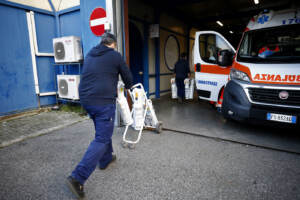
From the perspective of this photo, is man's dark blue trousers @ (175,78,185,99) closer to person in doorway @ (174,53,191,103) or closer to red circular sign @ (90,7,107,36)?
person in doorway @ (174,53,191,103)

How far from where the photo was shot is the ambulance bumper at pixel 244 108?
9.92 ft

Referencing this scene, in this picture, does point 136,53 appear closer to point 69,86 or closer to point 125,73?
point 69,86

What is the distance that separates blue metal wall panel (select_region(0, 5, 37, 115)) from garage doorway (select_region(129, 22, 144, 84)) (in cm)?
317

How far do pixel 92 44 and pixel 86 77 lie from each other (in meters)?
2.52

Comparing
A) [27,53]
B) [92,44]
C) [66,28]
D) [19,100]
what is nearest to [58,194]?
[92,44]

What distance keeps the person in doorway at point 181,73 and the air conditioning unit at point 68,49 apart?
3.43 meters

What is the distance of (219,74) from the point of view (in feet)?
15.4

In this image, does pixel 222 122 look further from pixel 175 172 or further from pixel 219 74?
pixel 175 172

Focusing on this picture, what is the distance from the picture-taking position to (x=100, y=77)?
80.4 inches

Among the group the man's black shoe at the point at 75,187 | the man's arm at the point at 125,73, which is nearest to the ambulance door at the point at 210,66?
the man's arm at the point at 125,73

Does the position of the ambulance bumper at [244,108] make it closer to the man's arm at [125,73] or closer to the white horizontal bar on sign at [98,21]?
the man's arm at [125,73]

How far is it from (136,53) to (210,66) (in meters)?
3.03

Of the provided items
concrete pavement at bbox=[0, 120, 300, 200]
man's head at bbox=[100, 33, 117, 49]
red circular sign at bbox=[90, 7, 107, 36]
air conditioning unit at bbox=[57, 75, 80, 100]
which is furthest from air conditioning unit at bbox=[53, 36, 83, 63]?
man's head at bbox=[100, 33, 117, 49]

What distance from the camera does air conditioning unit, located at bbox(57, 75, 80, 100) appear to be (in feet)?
16.6
